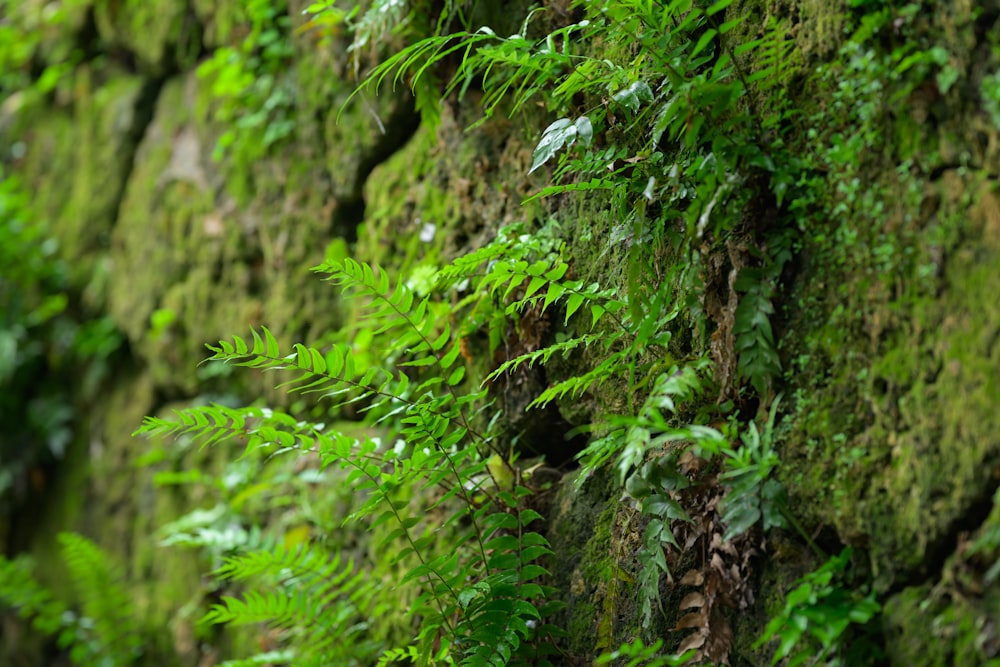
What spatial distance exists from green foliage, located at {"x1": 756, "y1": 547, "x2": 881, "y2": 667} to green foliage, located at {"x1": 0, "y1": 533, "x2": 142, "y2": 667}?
3.58m

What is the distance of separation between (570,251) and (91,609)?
132 inches

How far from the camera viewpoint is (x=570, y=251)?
7.70ft

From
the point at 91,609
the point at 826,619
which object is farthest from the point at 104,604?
the point at 826,619

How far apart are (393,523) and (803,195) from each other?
5.78 ft

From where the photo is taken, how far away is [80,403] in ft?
17.2

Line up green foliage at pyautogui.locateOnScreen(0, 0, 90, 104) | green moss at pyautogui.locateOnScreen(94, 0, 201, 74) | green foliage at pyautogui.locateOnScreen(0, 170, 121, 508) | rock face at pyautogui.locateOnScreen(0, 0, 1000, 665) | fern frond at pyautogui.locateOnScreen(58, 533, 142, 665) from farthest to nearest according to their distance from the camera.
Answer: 1. green foliage at pyautogui.locateOnScreen(0, 0, 90, 104)
2. green foliage at pyautogui.locateOnScreen(0, 170, 121, 508)
3. green moss at pyautogui.locateOnScreen(94, 0, 201, 74)
4. fern frond at pyautogui.locateOnScreen(58, 533, 142, 665)
5. rock face at pyautogui.locateOnScreen(0, 0, 1000, 665)

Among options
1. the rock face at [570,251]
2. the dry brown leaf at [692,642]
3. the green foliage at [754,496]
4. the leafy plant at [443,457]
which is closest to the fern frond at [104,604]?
the rock face at [570,251]

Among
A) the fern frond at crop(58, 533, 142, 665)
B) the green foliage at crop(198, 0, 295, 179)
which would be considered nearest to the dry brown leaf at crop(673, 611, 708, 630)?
the green foliage at crop(198, 0, 295, 179)

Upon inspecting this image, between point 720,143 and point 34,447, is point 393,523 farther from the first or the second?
point 34,447

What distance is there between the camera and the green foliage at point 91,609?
4.20m

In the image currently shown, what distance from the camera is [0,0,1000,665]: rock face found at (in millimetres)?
1493

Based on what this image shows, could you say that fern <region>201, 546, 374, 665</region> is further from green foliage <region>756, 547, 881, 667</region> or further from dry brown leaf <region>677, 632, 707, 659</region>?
green foliage <region>756, 547, 881, 667</region>

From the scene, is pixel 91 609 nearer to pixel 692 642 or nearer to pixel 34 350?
pixel 34 350

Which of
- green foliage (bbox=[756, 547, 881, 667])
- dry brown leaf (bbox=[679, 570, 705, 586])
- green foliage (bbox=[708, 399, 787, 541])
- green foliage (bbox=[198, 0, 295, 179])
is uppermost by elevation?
green foliage (bbox=[198, 0, 295, 179])
